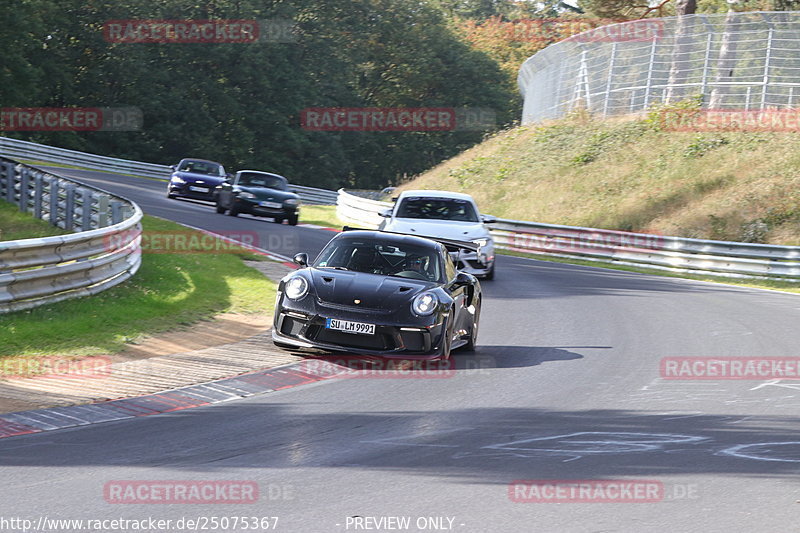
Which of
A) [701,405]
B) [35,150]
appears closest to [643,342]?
[701,405]

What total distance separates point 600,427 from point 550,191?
3155 centimetres

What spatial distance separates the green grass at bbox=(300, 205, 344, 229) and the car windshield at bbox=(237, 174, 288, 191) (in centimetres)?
311

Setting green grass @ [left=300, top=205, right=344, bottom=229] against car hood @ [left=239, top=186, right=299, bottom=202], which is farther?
green grass @ [left=300, top=205, right=344, bottom=229]

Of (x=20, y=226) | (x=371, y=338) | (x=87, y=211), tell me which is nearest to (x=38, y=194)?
(x=20, y=226)

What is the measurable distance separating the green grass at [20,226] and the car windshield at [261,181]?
8.35m

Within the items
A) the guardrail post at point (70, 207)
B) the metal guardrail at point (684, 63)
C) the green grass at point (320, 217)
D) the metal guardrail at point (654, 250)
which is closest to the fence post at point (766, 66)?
the metal guardrail at point (684, 63)

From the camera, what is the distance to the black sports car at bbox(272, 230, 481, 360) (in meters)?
10.7

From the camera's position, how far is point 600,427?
848 cm

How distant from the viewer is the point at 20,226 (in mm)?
20500

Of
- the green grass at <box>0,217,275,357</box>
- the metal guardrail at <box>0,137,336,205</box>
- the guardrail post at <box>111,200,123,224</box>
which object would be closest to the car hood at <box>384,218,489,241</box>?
the green grass at <box>0,217,275,357</box>

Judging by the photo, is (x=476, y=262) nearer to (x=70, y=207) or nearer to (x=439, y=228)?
(x=439, y=228)

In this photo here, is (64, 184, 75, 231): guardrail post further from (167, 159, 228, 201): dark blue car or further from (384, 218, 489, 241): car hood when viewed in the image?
(167, 159, 228, 201): dark blue car

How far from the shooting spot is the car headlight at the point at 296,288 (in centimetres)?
1107

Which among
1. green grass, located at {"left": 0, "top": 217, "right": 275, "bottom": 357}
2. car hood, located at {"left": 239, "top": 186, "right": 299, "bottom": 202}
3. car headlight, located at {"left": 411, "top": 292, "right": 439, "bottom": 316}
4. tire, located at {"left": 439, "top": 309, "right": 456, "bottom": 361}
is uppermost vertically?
car hood, located at {"left": 239, "top": 186, "right": 299, "bottom": 202}
